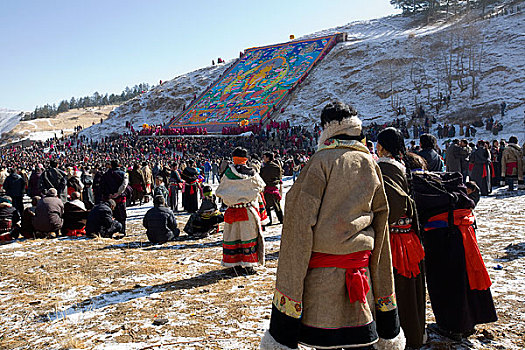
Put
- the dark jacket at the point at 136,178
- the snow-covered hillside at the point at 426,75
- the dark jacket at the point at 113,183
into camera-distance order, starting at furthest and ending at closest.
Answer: the snow-covered hillside at the point at 426,75, the dark jacket at the point at 136,178, the dark jacket at the point at 113,183

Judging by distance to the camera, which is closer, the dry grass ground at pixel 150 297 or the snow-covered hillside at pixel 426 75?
Answer: the dry grass ground at pixel 150 297

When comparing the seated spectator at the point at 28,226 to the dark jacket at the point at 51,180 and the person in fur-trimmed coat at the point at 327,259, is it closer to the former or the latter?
the dark jacket at the point at 51,180

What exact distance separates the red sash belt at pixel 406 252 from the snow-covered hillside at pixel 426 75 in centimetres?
2231

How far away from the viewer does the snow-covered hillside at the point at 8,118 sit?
96.9 meters

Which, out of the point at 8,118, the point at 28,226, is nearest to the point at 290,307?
the point at 28,226

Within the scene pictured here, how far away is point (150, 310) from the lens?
148 inches

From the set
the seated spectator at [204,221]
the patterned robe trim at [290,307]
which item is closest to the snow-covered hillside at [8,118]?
the seated spectator at [204,221]

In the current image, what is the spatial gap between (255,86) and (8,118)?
9122cm

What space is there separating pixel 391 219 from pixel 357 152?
0.79 m

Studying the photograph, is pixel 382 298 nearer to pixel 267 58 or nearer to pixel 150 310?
pixel 150 310

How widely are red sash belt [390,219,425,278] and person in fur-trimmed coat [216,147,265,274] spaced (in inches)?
92.7

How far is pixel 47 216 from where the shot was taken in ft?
23.7

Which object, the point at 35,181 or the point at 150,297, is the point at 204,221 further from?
the point at 35,181

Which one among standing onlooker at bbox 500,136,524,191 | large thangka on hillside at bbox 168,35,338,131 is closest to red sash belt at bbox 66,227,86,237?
standing onlooker at bbox 500,136,524,191
